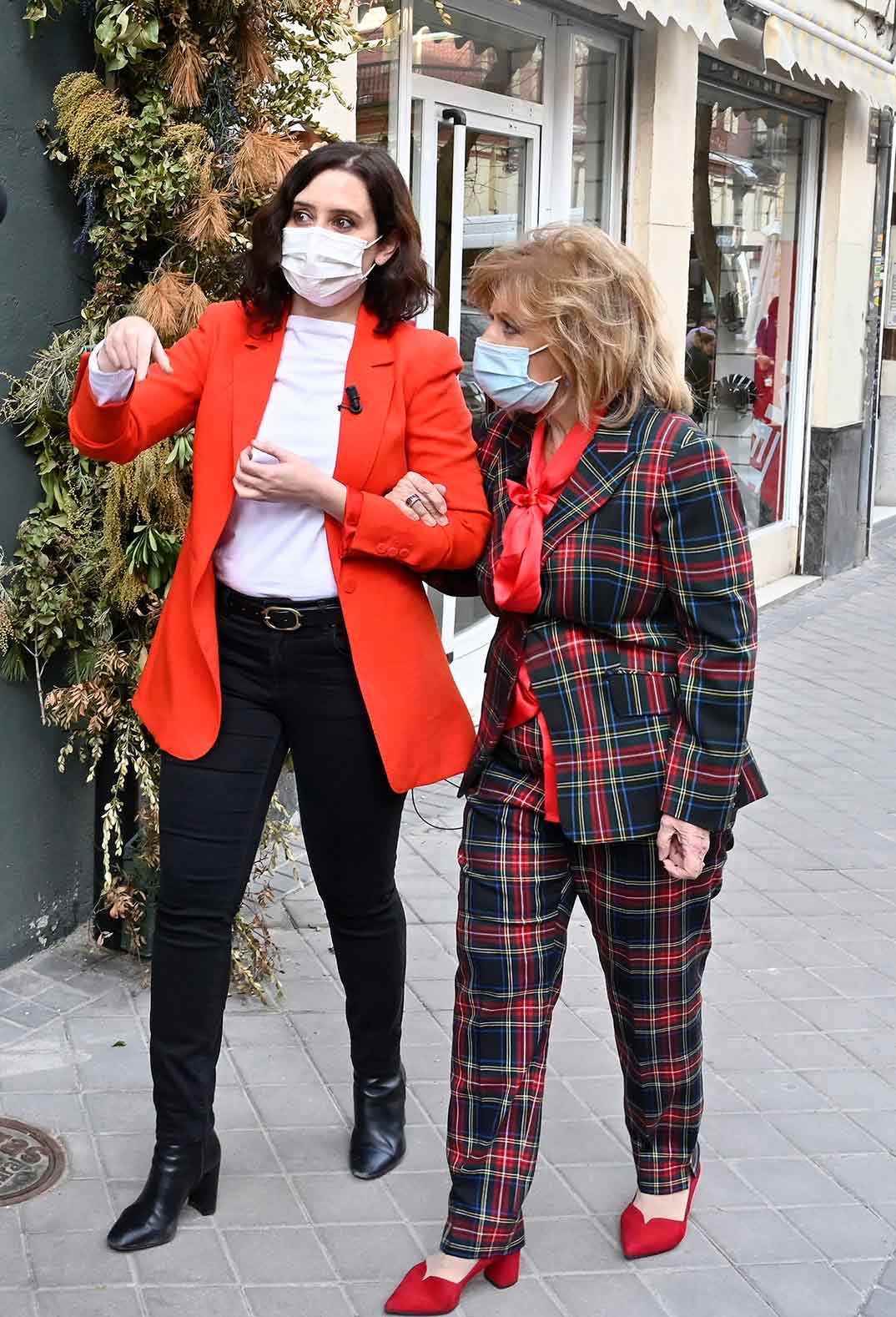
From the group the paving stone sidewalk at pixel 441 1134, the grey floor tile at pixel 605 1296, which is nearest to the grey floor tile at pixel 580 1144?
the paving stone sidewalk at pixel 441 1134

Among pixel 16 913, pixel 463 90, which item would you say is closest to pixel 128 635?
pixel 16 913

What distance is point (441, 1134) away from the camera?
12.0 feet

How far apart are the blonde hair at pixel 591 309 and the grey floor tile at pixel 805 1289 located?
1.66 meters

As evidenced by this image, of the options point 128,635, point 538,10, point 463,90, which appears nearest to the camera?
point 128,635

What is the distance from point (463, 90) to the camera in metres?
6.98

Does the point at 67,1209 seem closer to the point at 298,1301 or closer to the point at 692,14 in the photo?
Result: the point at 298,1301

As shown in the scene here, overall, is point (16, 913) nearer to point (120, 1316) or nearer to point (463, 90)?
point (120, 1316)

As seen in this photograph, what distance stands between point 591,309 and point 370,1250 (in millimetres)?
1817

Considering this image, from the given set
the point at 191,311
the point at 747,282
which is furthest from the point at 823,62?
the point at 191,311

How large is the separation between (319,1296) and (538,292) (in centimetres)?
184

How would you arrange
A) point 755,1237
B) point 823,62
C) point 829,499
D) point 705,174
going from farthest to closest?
point 829,499, point 705,174, point 823,62, point 755,1237

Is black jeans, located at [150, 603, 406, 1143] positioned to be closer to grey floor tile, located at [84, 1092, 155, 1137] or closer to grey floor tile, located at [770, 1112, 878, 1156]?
grey floor tile, located at [84, 1092, 155, 1137]

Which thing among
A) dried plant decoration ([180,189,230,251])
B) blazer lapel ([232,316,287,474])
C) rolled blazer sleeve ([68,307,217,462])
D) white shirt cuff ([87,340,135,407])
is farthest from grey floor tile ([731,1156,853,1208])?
dried plant decoration ([180,189,230,251])

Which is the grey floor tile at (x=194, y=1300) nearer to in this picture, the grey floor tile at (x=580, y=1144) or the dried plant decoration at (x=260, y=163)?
the grey floor tile at (x=580, y=1144)
